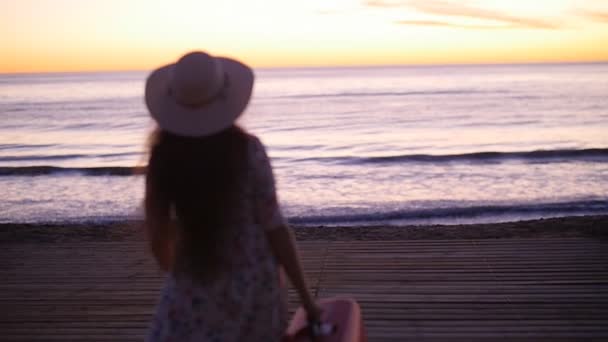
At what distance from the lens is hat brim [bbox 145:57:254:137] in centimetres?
173

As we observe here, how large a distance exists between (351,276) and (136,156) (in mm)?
15496

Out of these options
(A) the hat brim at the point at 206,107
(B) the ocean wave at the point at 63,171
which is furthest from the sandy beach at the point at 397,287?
(B) the ocean wave at the point at 63,171

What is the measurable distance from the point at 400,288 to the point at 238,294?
8.59 feet

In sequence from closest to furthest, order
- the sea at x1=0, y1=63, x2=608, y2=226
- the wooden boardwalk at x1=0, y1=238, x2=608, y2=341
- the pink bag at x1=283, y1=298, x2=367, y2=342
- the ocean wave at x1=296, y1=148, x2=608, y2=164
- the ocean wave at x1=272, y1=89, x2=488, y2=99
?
the pink bag at x1=283, y1=298, x2=367, y2=342 < the wooden boardwalk at x1=0, y1=238, x2=608, y2=341 < the sea at x1=0, y1=63, x2=608, y2=226 < the ocean wave at x1=296, y1=148, x2=608, y2=164 < the ocean wave at x1=272, y1=89, x2=488, y2=99

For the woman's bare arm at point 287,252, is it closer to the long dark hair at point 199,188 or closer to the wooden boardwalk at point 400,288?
the long dark hair at point 199,188

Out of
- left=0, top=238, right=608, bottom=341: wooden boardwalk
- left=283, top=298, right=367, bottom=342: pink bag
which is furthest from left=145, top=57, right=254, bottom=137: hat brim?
left=0, top=238, right=608, bottom=341: wooden boardwalk

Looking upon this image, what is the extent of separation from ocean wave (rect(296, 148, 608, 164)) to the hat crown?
14.9 m

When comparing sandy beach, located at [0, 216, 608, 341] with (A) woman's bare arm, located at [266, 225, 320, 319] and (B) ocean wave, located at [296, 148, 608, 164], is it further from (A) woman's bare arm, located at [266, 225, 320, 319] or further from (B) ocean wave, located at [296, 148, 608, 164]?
(B) ocean wave, located at [296, 148, 608, 164]

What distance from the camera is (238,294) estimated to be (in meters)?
1.91

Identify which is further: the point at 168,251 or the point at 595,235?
the point at 595,235

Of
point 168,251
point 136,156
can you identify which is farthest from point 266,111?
point 168,251

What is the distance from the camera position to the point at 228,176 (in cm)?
175

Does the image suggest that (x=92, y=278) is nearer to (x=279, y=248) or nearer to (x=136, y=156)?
(x=279, y=248)

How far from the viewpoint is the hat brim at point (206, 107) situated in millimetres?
1729
